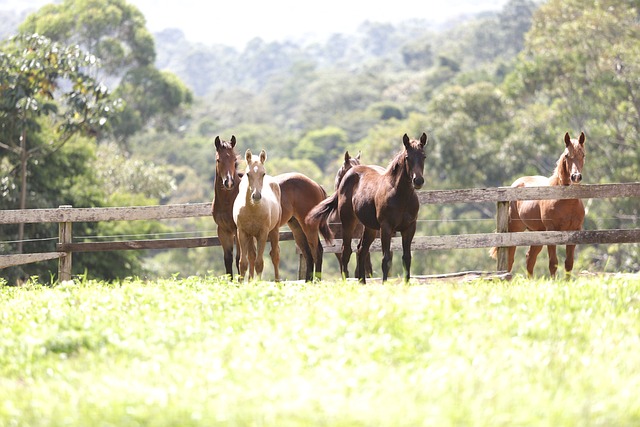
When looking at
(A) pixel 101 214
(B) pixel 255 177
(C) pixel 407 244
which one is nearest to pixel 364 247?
(C) pixel 407 244

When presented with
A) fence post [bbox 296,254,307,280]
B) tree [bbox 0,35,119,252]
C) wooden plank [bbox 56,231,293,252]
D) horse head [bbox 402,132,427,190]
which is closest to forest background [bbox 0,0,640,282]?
tree [bbox 0,35,119,252]

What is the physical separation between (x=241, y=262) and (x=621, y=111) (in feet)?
98.3

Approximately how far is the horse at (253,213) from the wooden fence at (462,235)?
→ 1.41 metres

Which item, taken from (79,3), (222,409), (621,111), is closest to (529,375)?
(222,409)

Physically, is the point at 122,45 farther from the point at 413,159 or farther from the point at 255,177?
the point at 413,159

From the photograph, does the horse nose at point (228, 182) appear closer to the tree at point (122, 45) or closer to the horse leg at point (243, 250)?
the horse leg at point (243, 250)

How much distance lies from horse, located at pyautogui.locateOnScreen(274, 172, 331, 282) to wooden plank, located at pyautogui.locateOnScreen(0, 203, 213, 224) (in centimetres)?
117

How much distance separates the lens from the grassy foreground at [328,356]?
248 inches

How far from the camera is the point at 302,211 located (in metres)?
14.8

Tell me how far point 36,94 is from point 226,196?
18.1 m

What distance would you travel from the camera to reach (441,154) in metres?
47.9

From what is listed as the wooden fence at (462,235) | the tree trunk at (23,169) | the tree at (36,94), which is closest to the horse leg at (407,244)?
the wooden fence at (462,235)

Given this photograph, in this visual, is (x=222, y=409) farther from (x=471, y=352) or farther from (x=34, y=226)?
(x=34, y=226)

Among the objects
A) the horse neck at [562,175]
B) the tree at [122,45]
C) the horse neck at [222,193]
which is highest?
the tree at [122,45]
